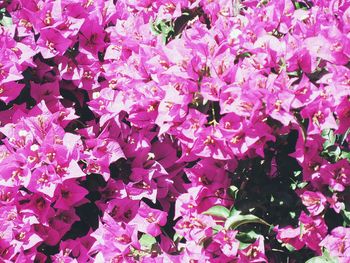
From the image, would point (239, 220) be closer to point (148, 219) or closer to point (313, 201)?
point (313, 201)

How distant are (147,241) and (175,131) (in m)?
0.44

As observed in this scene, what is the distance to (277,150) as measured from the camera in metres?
2.08

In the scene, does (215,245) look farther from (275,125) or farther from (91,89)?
(91,89)

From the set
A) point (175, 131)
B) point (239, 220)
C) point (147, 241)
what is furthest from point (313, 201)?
point (147, 241)

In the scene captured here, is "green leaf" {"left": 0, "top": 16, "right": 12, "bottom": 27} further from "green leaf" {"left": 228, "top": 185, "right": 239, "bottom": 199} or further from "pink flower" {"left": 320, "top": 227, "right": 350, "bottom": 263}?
"pink flower" {"left": 320, "top": 227, "right": 350, "bottom": 263}

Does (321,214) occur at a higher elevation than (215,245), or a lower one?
higher

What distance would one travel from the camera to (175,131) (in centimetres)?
199

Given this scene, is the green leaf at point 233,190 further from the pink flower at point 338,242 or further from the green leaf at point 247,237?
the pink flower at point 338,242

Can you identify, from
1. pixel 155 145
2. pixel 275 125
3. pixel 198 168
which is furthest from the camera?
pixel 155 145

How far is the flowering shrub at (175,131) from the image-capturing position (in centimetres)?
186

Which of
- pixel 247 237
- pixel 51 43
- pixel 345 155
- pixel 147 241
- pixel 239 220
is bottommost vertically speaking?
pixel 147 241

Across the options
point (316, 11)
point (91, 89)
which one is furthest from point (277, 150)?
point (91, 89)

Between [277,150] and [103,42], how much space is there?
0.77 metres

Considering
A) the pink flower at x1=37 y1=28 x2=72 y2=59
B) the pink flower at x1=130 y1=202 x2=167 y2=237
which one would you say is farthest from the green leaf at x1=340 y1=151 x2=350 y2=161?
the pink flower at x1=37 y1=28 x2=72 y2=59
